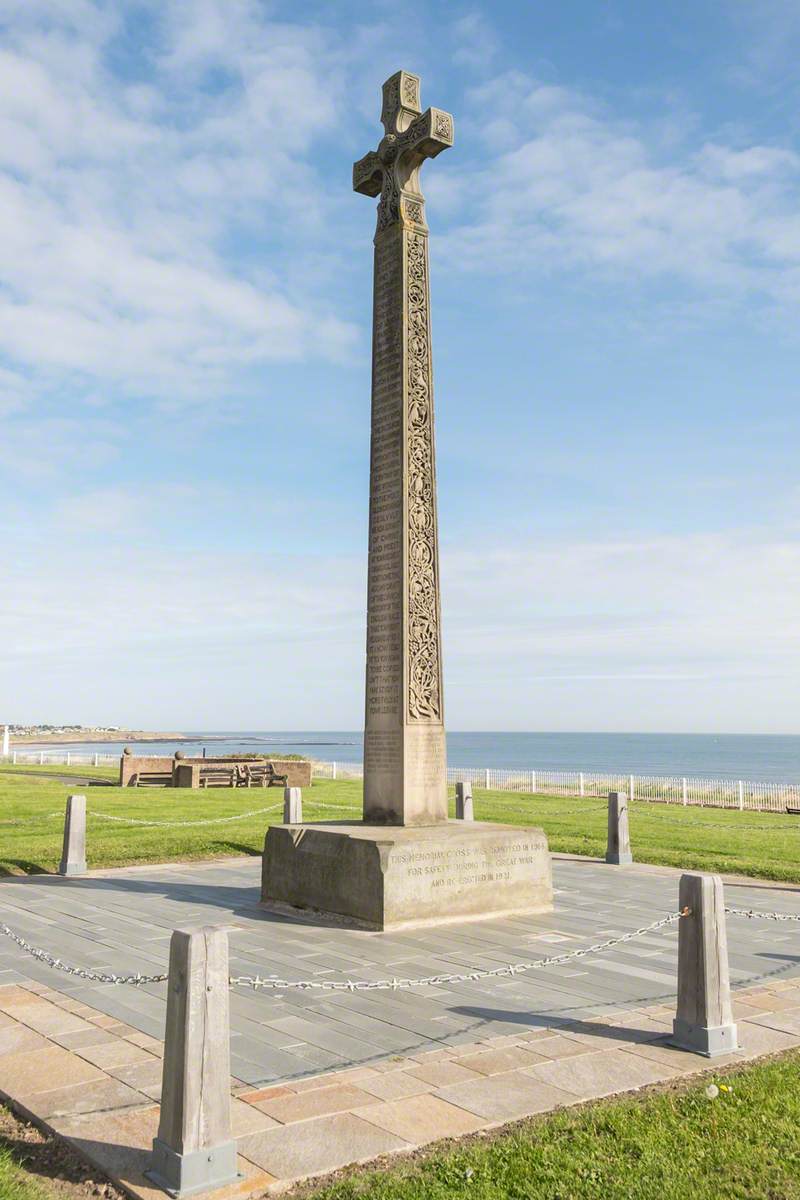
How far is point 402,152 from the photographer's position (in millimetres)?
11859

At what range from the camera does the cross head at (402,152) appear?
11.5 m

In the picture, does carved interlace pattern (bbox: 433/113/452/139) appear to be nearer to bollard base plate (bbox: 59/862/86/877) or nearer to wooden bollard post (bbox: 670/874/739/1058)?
wooden bollard post (bbox: 670/874/739/1058)

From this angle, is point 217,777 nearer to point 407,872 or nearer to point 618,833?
point 618,833

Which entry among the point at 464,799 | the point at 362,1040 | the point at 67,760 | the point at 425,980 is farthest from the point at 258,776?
the point at 362,1040

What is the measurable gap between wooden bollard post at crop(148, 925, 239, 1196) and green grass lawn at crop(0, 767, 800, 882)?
10298 mm

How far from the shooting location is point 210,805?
23500 millimetres

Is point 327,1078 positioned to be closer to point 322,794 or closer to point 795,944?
point 795,944

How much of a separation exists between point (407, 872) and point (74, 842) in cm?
595

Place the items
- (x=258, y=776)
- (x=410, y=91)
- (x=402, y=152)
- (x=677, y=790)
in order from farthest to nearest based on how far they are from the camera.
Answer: (x=258, y=776) → (x=677, y=790) → (x=410, y=91) → (x=402, y=152)

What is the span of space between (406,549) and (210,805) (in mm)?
14502

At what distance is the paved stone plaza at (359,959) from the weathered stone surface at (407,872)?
0.25m

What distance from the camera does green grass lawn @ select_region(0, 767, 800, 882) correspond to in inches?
597

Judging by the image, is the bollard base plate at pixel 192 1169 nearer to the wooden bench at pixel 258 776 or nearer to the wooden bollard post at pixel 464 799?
the wooden bollard post at pixel 464 799

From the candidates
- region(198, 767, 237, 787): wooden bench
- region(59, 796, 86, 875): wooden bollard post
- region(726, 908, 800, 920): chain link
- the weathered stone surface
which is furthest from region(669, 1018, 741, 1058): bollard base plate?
region(198, 767, 237, 787): wooden bench
